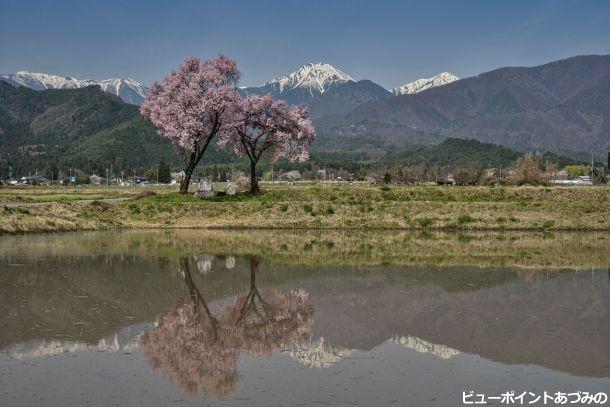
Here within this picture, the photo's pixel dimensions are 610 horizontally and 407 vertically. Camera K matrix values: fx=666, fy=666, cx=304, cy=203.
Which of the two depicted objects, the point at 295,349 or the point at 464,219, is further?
the point at 464,219

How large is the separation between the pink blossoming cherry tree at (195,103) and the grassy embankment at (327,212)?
5.99 m

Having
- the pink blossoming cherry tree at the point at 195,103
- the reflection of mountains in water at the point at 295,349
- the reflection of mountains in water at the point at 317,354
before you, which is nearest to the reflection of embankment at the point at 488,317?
the reflection of mountains in water at the point at 295,349

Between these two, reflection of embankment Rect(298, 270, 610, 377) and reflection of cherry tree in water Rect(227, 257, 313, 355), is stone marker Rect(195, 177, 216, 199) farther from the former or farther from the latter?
reflection of cherry tree in water Rect(227, 257, 313, 355)

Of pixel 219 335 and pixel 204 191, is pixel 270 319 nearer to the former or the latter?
pixel 219 335

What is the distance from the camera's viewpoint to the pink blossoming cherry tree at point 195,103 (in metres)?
62.6

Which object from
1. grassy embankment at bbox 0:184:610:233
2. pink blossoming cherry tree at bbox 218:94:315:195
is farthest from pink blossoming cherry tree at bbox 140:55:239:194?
grassy embankment at bbox 0:184:610:233

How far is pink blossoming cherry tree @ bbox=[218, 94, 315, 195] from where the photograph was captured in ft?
212

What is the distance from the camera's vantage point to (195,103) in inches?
2490

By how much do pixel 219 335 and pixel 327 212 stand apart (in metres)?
39.7

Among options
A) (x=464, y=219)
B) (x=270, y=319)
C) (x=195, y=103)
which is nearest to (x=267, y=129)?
(x=195, y=103)

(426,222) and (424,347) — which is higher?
(426,222)

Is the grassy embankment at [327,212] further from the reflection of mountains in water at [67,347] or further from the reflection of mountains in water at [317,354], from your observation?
the reflection of mountains in water at [317,354]

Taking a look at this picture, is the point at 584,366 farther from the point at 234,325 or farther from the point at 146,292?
the point at 146,292

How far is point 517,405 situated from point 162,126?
56.4 m
